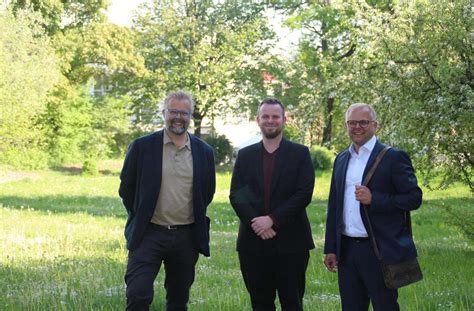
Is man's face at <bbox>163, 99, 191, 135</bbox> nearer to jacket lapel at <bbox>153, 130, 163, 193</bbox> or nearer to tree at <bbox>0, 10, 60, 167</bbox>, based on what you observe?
jacket lapel at <bbox>153, 130, 163, 193</bbox>

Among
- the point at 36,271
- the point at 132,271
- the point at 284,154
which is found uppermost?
the point at 284,154

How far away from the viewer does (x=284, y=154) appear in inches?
225

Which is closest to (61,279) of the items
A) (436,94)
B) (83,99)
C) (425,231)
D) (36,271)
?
(36,271)

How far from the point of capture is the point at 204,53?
41.4 m

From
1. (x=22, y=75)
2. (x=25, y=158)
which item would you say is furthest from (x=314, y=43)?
(x=25, y=158)

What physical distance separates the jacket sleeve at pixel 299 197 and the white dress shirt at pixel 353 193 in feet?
1.54

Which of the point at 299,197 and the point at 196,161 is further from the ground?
the point at 196,161

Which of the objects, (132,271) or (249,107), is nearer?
(132,271)

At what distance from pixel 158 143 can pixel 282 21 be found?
128 feet

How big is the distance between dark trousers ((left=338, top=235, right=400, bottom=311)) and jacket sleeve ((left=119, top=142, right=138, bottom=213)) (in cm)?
205

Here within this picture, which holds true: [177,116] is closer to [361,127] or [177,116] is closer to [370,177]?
[361,127]

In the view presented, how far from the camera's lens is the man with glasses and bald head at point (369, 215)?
4977 millimetres

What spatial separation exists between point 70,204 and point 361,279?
17.5 metres

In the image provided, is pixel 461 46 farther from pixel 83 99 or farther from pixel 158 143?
pixel 83 99
